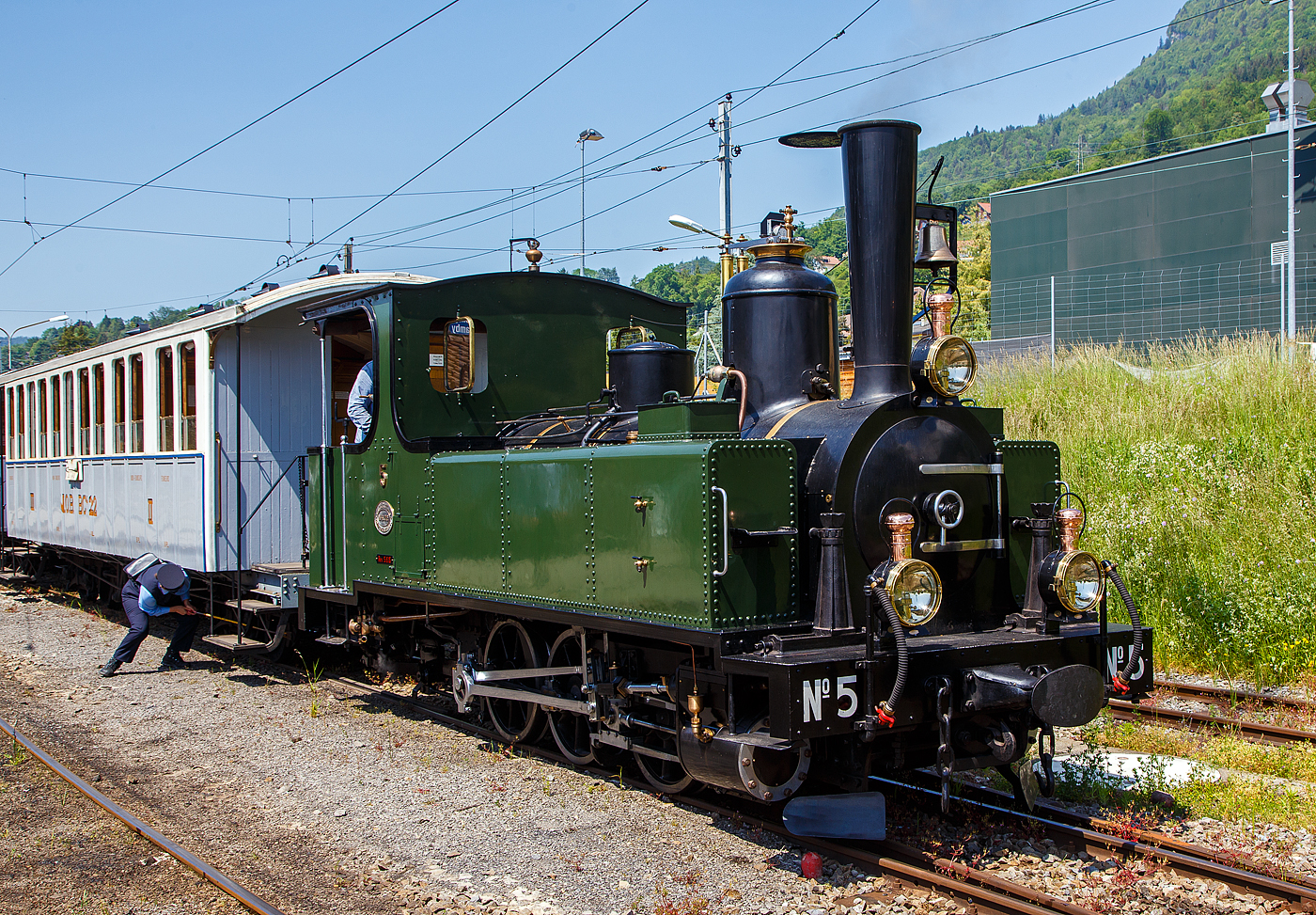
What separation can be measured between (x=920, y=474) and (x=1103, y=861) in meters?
1.94

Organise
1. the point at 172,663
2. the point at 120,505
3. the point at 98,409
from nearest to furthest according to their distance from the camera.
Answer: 1. the point at 172,663
2. the point at 120,505
3. the point at 98,409

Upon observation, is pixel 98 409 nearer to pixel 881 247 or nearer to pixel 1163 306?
pixel 881 247

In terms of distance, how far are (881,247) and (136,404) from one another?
367 inches

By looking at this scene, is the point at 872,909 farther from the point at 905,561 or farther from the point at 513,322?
the point at 513,322

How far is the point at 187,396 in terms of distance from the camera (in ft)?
34.1

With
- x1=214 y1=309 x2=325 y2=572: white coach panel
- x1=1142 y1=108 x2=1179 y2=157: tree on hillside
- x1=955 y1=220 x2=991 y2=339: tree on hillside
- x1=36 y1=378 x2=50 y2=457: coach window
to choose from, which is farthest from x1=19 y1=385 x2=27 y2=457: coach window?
x1=1142 y1=108 x2=1179 y2=157: tree on hillside

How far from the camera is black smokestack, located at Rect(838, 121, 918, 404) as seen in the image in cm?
514

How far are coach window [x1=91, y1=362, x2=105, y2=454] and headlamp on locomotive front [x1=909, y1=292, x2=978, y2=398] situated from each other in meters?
10.5

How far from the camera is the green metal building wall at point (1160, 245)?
24.0 metres

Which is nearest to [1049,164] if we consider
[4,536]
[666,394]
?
[4,536]

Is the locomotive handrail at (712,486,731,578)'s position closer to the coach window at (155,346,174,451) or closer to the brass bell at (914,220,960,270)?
the brass bell at (914,220,960,270)

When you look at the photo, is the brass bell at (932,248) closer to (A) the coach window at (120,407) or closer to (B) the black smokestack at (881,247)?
(B) the black smokestack at (881,247)

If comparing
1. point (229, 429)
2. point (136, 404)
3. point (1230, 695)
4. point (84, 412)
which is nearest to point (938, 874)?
point (1230, 695)

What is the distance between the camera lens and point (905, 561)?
4738 millimetres
